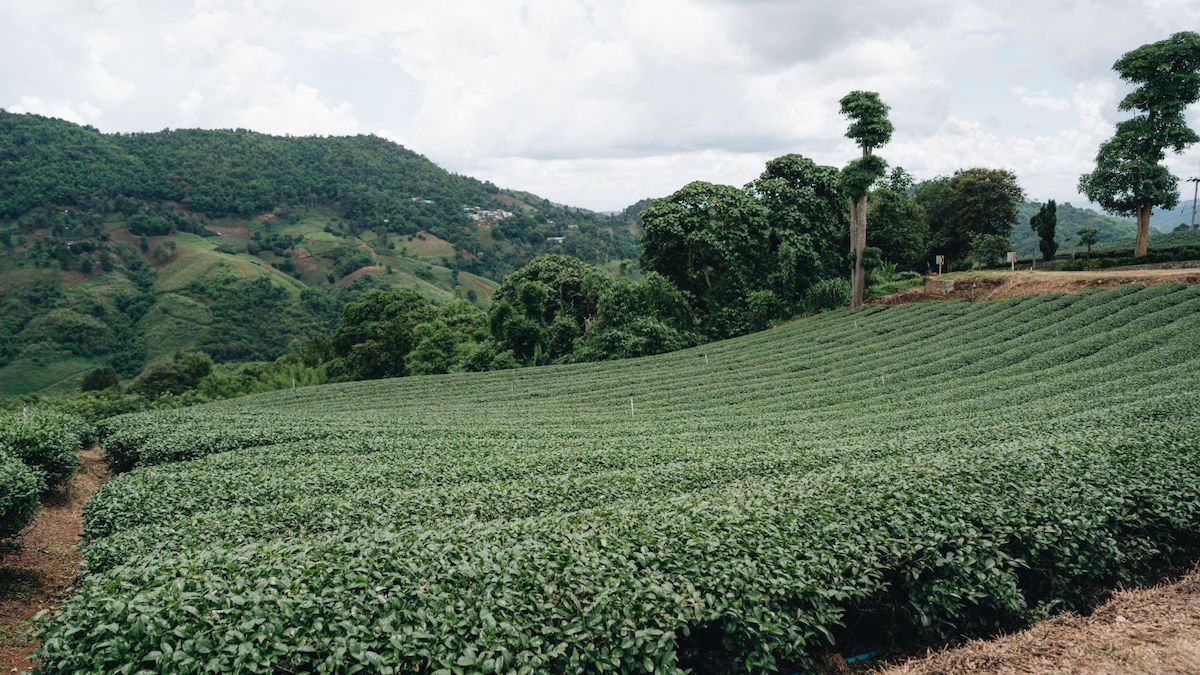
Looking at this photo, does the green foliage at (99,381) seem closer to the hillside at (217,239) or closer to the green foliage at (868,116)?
the hillside at (217,239)

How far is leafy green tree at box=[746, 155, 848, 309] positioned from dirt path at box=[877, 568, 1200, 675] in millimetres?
38955

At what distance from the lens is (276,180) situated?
429 ft

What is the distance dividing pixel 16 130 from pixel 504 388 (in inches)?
5049

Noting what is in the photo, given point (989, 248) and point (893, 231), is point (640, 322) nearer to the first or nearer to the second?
point (893, 231)

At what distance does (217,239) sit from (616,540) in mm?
123268

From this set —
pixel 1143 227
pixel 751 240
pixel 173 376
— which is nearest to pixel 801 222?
pixel 751 240

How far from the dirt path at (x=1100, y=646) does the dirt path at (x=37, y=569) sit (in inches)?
334

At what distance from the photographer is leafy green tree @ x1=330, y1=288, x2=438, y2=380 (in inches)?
2137

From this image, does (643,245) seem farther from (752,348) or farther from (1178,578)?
(1178,578)

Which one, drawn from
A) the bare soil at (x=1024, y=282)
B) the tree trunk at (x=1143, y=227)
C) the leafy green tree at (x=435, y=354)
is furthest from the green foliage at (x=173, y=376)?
the tree trunk at (x=1143, y=227)

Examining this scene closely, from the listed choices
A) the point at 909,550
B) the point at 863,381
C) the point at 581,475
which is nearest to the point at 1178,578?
the point at 909,550

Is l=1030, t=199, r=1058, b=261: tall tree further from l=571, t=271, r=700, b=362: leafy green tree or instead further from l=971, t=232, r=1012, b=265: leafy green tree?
l=571, t=271, r=700, b=362: leafy green tree

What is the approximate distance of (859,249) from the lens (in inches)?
1538

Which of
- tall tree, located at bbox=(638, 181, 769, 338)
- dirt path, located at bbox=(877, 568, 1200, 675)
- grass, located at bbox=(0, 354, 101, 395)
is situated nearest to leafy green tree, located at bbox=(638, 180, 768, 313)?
tall tree, located at bbox=(638, 181, 769, 338)
